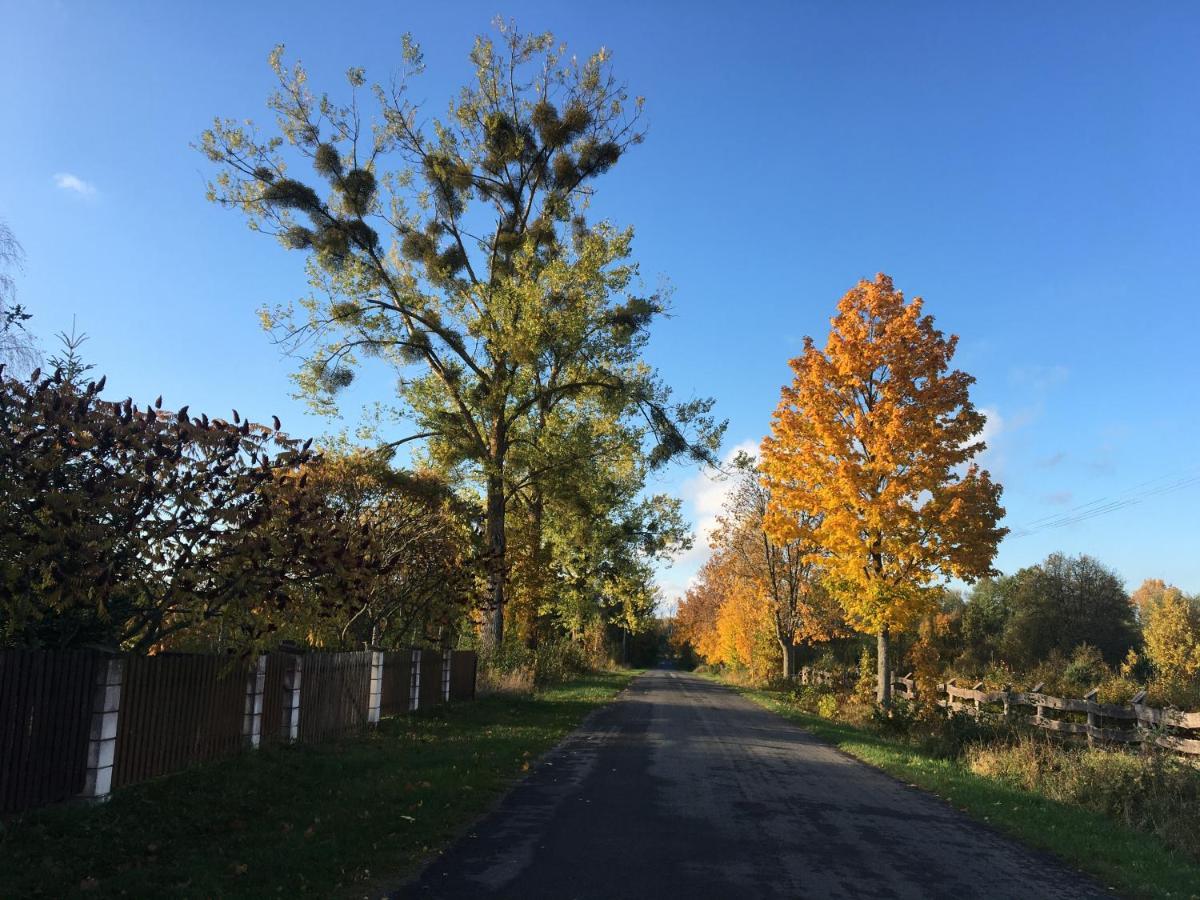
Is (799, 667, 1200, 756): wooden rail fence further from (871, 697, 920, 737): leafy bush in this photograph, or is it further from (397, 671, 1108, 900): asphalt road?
(397, 671, 1108, 900): asphalt road

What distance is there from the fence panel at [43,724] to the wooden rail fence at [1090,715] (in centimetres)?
1537

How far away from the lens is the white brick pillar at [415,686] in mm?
17250

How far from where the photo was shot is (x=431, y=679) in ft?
61.7

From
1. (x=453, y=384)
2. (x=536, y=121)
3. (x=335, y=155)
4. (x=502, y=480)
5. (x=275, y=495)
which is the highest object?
(x=536, y=121)

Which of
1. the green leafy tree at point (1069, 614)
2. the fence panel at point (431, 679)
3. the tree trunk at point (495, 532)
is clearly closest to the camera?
the fence panel at point (431, 679)

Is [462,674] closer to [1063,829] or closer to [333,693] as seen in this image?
[333,693]

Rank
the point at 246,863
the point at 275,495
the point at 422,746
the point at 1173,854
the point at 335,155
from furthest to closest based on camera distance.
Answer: the point at 335,155 → the point at 422,746 → the point at 275,495 → the point at 1173,854 → the point at 246,863

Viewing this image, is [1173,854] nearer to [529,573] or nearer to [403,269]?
[529,573]

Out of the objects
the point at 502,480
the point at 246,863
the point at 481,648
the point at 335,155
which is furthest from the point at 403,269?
the point at 246,863

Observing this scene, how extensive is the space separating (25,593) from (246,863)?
317 centimetres

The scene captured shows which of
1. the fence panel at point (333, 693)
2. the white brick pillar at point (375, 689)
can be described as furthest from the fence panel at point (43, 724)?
the white brick pillar at point (375, 689)

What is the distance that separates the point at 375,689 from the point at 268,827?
749 centimetres

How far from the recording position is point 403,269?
26.7m

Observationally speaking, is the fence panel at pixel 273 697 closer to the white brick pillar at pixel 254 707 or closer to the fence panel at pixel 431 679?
the white brick pillar at pixel 254 707
